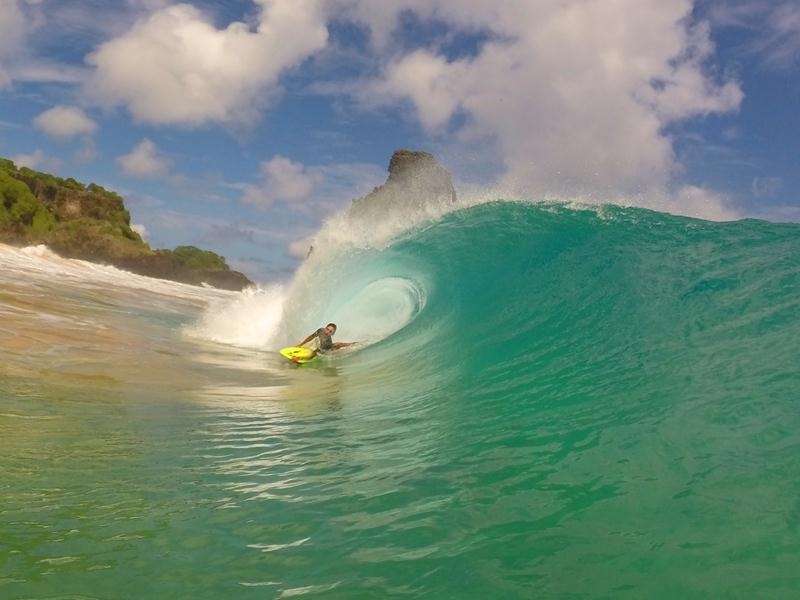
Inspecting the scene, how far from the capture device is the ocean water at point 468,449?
312 centimetres

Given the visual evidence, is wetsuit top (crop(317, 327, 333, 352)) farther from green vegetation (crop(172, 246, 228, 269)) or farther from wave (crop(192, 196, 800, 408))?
green vegetation (crop(172, 246, 228, 269))

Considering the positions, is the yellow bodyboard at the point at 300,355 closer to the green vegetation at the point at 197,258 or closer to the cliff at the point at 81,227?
the cliff at the point at 81,227

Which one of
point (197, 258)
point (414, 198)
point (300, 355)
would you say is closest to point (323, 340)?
point (300, 355)

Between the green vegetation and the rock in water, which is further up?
the green vegetation

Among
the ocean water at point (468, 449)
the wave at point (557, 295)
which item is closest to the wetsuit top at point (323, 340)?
the wave at point (557, 295)

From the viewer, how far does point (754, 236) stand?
1161 centimetres

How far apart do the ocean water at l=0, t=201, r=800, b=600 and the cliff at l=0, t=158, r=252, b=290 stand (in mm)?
58154

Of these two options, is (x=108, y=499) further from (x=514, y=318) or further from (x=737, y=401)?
(x=514, y=318)

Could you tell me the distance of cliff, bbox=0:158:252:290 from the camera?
62406 mm

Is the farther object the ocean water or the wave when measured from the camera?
the wave

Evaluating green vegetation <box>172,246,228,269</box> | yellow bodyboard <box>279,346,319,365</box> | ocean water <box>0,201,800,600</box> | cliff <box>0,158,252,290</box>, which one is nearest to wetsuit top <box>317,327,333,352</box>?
yellow bodyboard <box>279,346,319,365</box>

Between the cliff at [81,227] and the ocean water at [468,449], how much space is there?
58.2 metres

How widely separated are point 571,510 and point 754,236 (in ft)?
32.1

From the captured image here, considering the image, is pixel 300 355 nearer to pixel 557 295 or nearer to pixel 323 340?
pixel 323 340
